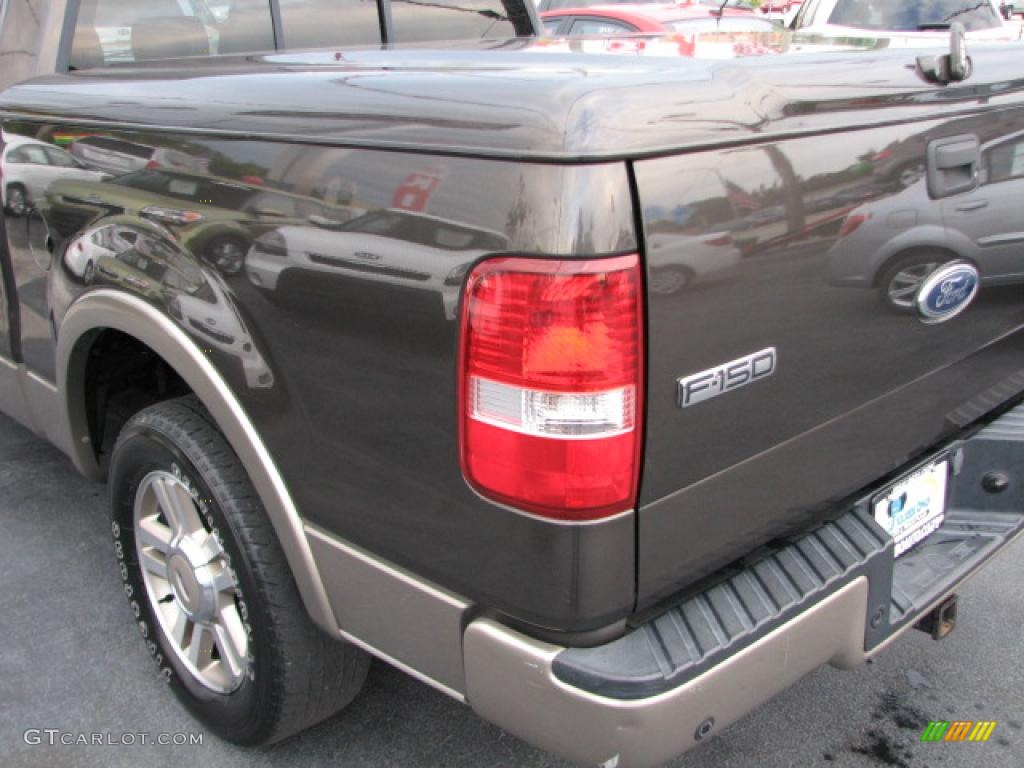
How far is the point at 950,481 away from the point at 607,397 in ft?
3.90

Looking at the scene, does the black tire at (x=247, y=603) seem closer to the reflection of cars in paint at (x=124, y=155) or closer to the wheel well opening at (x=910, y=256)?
the reflection of cars in paint at (x=124, y=155)

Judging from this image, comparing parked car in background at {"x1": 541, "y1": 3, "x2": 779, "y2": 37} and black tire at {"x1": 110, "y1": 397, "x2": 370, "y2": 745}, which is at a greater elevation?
parked car in background at {"x1": 541, "y1": 3, "x2": 779, "y2": 37}

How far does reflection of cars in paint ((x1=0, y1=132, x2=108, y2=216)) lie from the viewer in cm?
239

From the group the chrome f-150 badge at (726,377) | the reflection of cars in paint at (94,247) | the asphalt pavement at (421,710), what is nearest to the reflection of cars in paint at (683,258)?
the chrome f-150 badge at (726,377)

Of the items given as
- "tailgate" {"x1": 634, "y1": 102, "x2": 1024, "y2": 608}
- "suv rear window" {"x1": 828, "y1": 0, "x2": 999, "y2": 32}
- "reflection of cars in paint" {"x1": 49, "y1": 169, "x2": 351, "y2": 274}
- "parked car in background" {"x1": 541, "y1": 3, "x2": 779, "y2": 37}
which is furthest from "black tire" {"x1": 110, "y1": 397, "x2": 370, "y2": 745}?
"suv rear window" {"x1": 828, "y1": 0, "x2": 999, "y2": 32}

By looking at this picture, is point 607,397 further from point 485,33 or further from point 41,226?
point 485,33

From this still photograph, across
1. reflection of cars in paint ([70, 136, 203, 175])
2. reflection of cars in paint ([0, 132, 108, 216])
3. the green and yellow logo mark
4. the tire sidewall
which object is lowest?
the green and yellow logo mark

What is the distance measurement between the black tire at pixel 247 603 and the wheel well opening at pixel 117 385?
9.9 inches

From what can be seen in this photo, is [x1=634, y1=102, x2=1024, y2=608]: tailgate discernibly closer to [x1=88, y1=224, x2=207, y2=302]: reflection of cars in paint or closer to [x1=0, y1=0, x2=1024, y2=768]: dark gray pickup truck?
[x1=0, y1=0, x2=1024, y2=768]: dark gray pickup truck

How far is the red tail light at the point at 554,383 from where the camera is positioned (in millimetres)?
1405

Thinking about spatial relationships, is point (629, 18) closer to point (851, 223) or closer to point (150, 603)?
point (150, 603)

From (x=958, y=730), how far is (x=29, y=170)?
281 centimetres

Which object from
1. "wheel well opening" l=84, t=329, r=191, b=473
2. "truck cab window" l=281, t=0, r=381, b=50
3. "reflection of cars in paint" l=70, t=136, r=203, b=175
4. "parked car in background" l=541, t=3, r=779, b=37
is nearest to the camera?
"reflection of cars in paint" l=70, t=136, r=203, b=175

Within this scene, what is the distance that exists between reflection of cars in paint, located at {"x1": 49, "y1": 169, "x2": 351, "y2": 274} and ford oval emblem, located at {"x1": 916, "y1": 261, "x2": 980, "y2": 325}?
1.10 m
